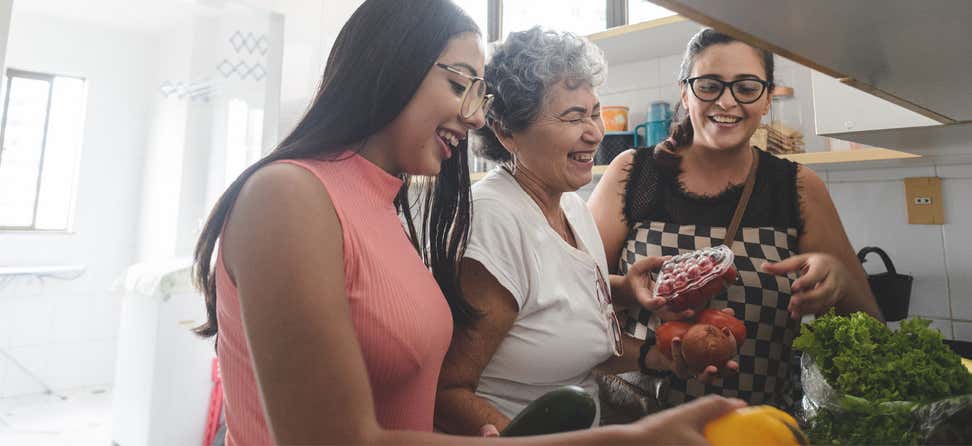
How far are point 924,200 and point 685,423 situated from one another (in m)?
1.54

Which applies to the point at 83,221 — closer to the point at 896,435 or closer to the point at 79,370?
the point at 79,370

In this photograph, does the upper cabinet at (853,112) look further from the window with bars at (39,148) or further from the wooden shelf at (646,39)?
the window with bars at (39,148)

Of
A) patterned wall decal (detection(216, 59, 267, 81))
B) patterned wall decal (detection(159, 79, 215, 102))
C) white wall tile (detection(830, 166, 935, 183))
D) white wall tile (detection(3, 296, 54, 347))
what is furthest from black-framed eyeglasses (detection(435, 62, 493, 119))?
white wall tile (detection(3, 296, 54, 347))

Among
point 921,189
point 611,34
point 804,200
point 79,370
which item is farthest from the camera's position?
point 79,370

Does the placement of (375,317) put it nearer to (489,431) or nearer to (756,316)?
(489,431)

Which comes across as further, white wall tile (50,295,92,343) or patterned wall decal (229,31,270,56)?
white wall tile (50,295,92,343)

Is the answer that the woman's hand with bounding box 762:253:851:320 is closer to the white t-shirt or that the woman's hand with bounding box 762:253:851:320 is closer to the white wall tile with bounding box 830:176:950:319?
the white t-shirt

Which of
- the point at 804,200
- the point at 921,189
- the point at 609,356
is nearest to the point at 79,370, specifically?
the point at 609,356

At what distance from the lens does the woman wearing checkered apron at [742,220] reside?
3.25ft

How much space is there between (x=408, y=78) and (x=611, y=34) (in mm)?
1236

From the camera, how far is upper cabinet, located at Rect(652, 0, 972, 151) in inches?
17.1

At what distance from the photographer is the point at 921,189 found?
146cm

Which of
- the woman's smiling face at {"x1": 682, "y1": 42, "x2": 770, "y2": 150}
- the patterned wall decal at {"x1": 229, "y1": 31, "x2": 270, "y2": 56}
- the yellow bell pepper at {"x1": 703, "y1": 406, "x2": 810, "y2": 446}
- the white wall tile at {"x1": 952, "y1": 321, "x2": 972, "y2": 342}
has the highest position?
the patterned wall decal at {"x1": 229, "y1": 31, "x2": 270, "y2": 56}

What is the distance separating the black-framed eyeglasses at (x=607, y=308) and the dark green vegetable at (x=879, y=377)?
310 millimetres
